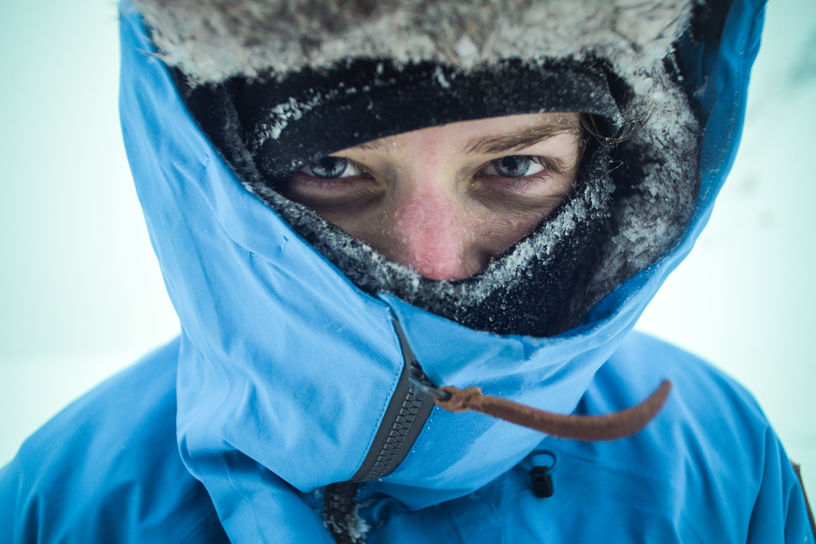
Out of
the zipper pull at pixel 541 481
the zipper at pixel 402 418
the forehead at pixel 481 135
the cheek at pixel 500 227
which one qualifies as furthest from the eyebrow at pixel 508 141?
the zipper pull at pixel 541 481

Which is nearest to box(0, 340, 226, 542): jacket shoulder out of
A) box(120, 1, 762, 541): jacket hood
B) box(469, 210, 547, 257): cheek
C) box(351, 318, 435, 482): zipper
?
box(120, 1, 762, 541): jacket hood

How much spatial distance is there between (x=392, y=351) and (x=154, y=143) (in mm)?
470

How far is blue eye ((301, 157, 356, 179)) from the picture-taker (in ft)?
2.25

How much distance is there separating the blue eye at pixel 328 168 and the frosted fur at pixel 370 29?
168 mm

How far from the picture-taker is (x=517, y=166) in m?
0.75

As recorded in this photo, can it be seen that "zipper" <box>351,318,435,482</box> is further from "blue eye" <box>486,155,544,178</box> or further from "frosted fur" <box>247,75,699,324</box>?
"blue eye" <box>486,155,544,178</box>

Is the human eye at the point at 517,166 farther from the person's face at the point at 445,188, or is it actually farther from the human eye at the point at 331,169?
the human eye at the point at 331,169

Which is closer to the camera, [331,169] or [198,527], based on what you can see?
[331,169]

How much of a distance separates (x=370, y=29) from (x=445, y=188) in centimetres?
24

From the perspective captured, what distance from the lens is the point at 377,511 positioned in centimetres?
84

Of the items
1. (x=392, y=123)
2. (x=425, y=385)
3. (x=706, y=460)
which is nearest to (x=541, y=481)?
(x=706, y=460)

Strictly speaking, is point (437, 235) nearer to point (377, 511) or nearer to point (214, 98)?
point (214, 98)

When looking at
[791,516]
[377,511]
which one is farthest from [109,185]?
[791,516]

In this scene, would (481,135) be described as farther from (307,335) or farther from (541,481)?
(541,481)
